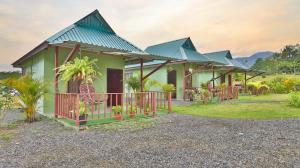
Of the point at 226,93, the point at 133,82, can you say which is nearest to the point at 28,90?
the point at 133,82

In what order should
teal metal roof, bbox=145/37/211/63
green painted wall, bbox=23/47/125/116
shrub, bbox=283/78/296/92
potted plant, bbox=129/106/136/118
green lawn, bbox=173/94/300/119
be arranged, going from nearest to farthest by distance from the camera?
1. potted plant, bbox=129/106/136/118
2. green lawn, bbox=173/94/300/119
3. green painted wall, bbox=23/47/125/116
4. teal metal roof, bbox=145/37/211/63
5. shrub, bbox=283/78/296/92

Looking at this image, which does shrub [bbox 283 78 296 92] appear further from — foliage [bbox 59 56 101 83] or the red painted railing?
foliage [bbox 59 56 101 83]

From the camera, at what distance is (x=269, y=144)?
4.37m

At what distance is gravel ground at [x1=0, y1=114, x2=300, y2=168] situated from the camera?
338 centimetres

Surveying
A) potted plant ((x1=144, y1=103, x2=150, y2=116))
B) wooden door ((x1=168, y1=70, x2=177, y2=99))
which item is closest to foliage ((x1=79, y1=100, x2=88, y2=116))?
potted plant ((x1=144, y1=103, x2=150, y2=116))

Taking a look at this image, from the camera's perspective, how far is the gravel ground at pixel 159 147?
3385 mm

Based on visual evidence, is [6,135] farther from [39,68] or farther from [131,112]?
[39,68]

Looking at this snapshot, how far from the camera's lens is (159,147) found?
4.20m

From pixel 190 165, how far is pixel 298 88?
26413mm

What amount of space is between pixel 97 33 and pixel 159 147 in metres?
7.87

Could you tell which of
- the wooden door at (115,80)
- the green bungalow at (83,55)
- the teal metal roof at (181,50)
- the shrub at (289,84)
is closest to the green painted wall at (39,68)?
the green bungalow at (83,55)

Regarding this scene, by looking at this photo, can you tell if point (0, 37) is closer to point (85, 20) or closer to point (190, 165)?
point (85, 20)

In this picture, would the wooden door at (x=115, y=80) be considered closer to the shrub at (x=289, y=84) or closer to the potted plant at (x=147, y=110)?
the potted plant at (x=147, y=110)

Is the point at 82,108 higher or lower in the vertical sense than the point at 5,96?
lower
